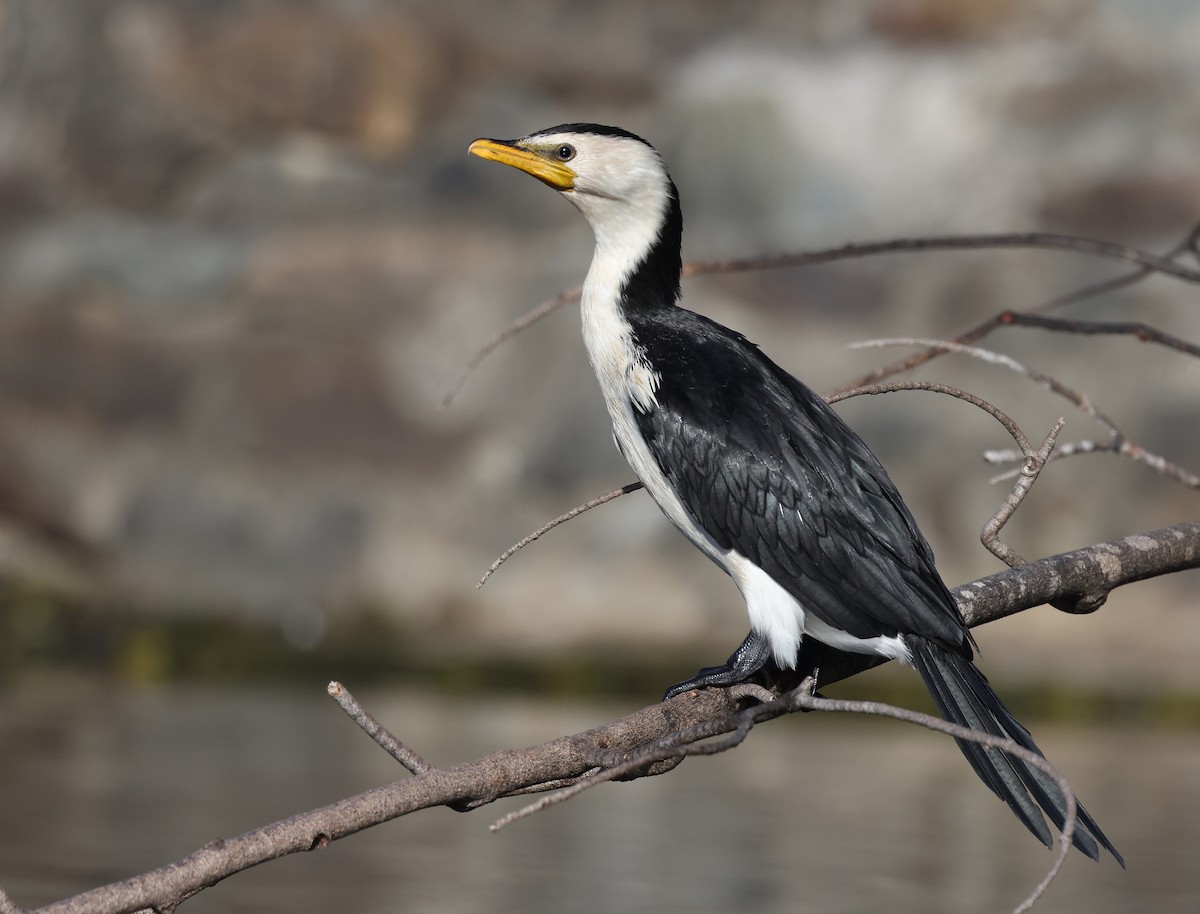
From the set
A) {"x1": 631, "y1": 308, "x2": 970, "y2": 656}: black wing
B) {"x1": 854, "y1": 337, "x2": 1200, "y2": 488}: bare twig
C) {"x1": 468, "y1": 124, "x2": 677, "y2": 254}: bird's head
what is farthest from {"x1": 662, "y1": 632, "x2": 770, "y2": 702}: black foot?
{"x1": 468, "y1": 124, "x2": 677, "y2": 254}: bird's head

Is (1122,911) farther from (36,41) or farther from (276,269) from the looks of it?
(36,41)

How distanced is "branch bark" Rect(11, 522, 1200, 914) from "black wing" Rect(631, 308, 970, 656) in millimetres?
155

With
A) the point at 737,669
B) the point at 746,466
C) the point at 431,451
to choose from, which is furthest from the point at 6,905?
the point at 431,451

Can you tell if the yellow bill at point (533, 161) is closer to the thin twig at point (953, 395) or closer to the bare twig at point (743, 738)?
the thin twig at point (953, 395)

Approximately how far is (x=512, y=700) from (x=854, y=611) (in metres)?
8.14

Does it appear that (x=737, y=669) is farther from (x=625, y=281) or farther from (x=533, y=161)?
(x=533, y=161)

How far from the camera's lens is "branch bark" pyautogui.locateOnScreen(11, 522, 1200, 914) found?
213 cm

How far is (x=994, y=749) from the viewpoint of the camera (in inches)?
102

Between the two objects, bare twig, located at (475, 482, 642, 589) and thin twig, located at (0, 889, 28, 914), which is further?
bare twig, located at (475, 482, 642, 589)

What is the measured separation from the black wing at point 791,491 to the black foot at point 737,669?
117 mm

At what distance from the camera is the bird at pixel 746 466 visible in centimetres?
284

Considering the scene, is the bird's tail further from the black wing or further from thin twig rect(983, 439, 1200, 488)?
thin twig rect(983, 439, 1200, 488)

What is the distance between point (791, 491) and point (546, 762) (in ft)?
2.70

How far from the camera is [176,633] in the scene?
1181 centimetres
